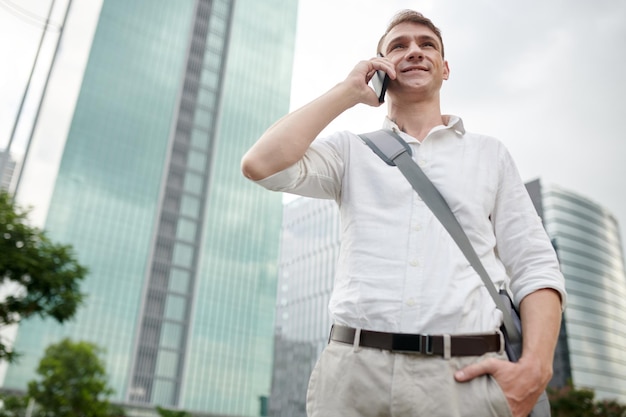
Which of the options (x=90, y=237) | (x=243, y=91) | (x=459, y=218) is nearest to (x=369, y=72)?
(x=459, y=218)

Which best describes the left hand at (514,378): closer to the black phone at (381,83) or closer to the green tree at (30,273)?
the black phone at (381,83)

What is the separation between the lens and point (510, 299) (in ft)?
4.58

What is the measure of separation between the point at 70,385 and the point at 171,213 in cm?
3255

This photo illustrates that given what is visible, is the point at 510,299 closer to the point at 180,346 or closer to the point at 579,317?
the point at 579,317

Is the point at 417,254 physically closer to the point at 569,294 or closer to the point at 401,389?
the point at 401,389

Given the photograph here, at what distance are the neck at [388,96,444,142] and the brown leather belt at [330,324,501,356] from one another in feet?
2.34

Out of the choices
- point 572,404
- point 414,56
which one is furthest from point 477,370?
point 572,404

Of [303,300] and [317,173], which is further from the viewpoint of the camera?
[303,300]

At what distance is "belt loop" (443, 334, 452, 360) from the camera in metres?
1.22

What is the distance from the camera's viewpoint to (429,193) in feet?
4.74

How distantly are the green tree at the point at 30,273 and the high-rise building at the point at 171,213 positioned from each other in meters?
47.3

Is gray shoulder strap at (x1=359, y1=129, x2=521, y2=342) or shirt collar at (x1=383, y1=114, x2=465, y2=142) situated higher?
shirt collar at (x1=383, y1=114, x2=465, y2=142)

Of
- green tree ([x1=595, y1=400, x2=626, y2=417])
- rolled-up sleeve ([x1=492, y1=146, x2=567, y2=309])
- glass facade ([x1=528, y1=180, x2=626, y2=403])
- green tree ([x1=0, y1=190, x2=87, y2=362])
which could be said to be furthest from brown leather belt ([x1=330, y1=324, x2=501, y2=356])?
glass facade ([x1=528, y1=180, x2=626, y2=403])

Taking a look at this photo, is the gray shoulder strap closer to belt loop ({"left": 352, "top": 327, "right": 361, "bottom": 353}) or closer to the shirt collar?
the shirt collar
